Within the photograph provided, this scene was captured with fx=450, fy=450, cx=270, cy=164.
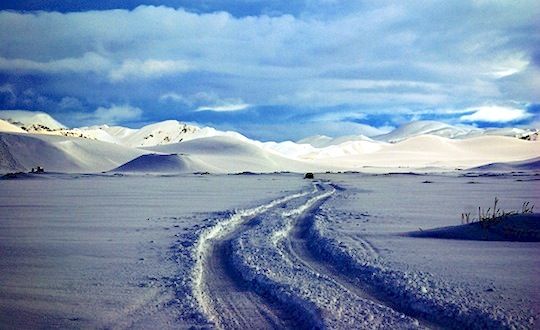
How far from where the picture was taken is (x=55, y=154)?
69.6 metres

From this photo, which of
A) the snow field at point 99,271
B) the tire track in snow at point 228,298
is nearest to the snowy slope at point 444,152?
the snow field at point 99,271

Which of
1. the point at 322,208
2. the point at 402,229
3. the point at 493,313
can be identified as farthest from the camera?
the point at 322,208

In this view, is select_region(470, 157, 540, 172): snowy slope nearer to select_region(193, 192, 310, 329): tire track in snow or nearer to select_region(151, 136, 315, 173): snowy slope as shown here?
select_region(151, 136, 315, 173): snowy slope

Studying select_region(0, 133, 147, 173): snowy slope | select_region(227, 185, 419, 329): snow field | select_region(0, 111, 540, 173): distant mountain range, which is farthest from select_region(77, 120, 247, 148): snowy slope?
select_region(227, 185, 419, 329): snow field

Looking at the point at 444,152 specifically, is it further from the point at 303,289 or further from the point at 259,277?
the point at 303,289

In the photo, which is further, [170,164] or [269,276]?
[170,164]

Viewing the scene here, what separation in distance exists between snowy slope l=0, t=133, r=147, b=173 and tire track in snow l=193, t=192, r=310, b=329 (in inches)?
2493

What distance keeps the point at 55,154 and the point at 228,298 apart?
72.1m

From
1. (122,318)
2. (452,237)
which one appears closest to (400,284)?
(122,318)

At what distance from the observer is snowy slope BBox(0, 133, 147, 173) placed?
65500 millimetres

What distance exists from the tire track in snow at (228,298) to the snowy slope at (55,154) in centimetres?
6331

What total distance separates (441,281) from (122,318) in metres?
3.97

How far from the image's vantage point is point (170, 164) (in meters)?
63.9

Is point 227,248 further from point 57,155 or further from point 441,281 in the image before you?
point 57,155
